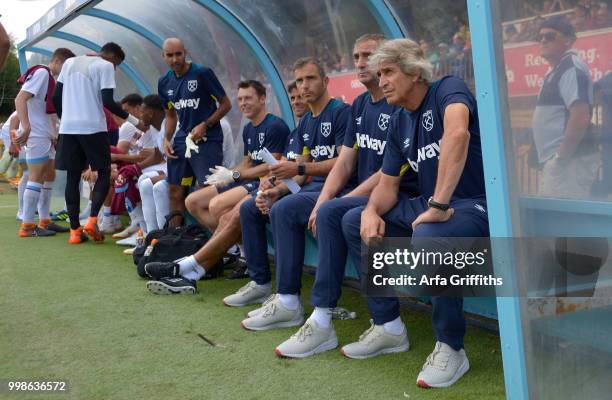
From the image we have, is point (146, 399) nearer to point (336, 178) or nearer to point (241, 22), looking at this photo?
point (336, 178)

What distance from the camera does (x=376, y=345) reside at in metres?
3.02

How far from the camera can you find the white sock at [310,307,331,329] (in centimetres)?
312

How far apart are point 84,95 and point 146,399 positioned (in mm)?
4493

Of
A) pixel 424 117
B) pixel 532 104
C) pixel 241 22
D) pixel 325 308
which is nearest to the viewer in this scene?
pixel 532 104

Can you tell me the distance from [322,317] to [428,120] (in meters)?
1.03

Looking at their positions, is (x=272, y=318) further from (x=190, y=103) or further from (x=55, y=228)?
(x=55, y=228)

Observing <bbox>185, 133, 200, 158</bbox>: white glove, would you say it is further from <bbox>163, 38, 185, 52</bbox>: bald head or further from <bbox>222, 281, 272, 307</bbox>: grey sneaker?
<bbox>222, 281, 272, 307</bbox>: grey sneaker

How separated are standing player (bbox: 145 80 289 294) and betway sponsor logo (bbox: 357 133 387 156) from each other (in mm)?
741

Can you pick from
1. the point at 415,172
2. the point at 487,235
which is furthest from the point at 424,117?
the point at 487,235

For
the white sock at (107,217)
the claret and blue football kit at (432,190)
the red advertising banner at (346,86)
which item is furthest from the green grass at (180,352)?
the white sock at (107,217)

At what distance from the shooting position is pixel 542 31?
2115 millimetres

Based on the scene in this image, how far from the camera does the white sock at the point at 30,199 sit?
23.5 ft

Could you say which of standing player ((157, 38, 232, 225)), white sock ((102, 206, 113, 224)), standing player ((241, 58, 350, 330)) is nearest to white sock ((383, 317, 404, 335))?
standing player ((241, 58, 350, 330))

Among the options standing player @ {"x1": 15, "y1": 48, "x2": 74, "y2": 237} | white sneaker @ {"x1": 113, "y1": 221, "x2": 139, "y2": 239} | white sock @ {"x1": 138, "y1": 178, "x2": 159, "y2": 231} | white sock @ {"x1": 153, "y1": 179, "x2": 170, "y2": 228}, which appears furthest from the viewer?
standing player @ {"x1": 15, "y1": 48, "x2": 74, "y2": 237}
